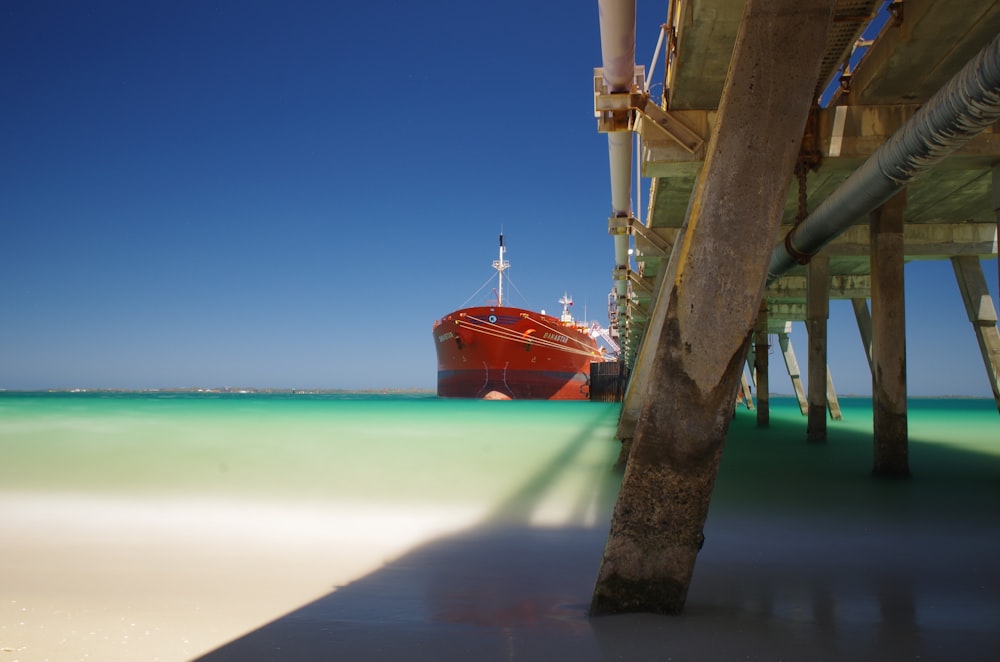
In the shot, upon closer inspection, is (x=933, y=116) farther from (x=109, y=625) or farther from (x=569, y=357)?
(x=569, y=357)

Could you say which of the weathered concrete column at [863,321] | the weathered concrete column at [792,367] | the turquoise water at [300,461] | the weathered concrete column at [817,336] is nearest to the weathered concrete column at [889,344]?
the turquoise water at [300,461]

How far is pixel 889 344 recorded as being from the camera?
27.8 feet

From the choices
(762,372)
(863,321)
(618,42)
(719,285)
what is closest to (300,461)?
(618,42)

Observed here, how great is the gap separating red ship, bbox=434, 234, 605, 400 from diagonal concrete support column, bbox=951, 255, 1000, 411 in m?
33.4

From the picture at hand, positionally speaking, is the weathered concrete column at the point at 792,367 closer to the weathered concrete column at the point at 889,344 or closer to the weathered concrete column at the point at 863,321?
the weathered concrete column at the point at 863,321

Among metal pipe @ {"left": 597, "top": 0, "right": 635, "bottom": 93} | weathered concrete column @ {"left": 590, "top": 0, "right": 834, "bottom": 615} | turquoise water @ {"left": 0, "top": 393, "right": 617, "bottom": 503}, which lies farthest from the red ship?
weathered concrete column @ {"left": 590, "top": 0, "right": 834, "bottom": 615}

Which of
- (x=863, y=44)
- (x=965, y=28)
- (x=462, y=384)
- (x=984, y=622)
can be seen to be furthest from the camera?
(x=462, y=384)

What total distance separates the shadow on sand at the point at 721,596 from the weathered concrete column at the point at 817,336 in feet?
24.0

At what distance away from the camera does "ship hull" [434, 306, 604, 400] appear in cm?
4700

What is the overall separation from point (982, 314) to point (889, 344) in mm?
7343

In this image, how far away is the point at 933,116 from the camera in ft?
16.3

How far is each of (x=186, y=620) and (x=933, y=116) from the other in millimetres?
5916

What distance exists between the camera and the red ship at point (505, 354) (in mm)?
47000

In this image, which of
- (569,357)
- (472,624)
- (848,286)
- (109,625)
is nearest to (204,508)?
(109,625)
